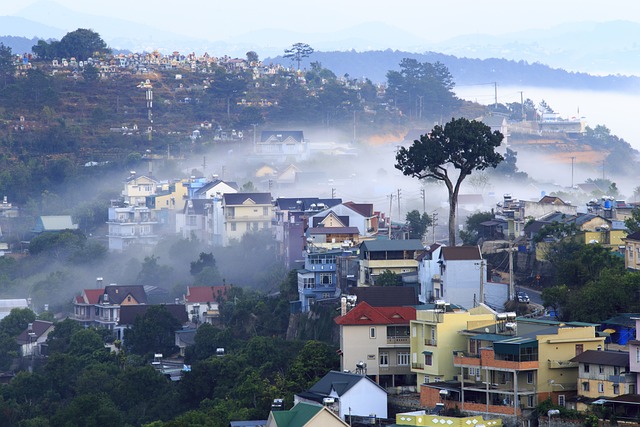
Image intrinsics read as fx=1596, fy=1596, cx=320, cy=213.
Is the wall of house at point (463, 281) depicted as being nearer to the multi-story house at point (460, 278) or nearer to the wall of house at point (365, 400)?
the multi-story house at point (460, 278)

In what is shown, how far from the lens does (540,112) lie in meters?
120

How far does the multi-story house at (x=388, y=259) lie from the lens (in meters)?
46.3

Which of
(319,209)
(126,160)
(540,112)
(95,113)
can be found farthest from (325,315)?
(540,112)

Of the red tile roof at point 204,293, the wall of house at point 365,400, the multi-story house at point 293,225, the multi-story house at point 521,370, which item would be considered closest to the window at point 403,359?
the wall of house at point 365,400

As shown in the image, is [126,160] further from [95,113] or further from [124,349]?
[124,349]

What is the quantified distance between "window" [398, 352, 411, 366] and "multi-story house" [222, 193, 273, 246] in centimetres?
2785

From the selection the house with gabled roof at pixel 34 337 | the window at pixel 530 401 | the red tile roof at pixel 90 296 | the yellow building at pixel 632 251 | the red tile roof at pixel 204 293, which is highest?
the yellow building at pixel 632 251

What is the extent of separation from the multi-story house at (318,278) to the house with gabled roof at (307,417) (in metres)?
14.7

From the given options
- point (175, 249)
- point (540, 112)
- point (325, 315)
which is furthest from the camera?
point (540, 112)

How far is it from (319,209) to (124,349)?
10.6 meters

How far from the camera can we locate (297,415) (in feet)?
108

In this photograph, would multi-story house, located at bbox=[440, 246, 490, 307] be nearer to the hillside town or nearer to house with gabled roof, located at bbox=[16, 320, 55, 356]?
the hillside town

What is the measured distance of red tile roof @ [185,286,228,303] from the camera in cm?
5647

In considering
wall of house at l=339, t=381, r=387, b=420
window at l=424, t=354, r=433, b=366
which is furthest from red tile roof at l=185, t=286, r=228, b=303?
wall of house at l=339, t=381, r=387, b=420
